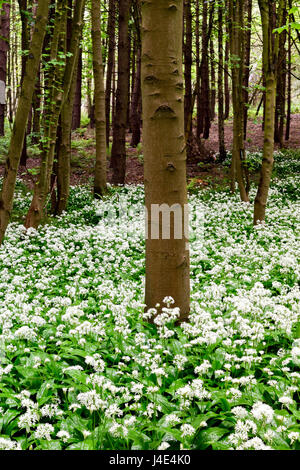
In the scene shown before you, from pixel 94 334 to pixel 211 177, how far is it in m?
14.0

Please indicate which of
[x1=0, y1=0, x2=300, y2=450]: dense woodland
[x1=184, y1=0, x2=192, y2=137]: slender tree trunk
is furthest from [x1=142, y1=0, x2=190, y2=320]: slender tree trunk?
[x1=184, y1=0, x2=192, y2=137]: slender tree trunk

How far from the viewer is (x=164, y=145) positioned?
15.4 ft

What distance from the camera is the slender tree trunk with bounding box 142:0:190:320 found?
15.1ft

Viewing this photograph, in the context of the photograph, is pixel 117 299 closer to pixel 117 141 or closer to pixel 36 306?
pixel 36 306

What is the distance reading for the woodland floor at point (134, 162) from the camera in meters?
18.0

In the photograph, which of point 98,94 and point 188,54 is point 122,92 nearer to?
point 98,94

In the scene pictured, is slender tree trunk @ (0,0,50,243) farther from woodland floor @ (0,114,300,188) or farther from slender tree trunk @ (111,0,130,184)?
slender tree trunk @ (111,0,130,184)

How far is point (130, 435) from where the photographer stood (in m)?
2.95

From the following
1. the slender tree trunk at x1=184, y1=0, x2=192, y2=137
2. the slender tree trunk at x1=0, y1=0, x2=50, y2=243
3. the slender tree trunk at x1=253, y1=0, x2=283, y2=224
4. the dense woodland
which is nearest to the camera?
the dense woodland

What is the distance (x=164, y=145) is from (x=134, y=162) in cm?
1680

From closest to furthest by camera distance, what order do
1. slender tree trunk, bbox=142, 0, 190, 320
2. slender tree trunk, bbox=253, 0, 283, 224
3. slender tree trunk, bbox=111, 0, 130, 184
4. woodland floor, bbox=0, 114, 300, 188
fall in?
slender tree trunk, bbox=142, 0, 190, 320 < slender tree trunk, bbox=253, 0, 283, 224 < slender tree trunk, bbox=111, 0, 130, 184 < woodland floor, bbox=0, 114, 300, 188

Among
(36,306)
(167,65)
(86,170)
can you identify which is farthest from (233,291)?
(86,170)

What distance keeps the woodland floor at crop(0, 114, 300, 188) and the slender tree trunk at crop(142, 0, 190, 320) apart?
386 inches

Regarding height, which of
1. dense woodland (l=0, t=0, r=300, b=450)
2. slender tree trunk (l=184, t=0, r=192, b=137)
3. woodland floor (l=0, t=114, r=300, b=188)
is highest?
slender tree trunk (l=184, t=0, r=192, b=137)
